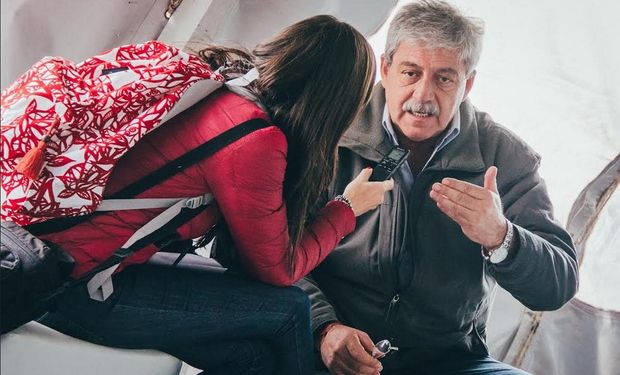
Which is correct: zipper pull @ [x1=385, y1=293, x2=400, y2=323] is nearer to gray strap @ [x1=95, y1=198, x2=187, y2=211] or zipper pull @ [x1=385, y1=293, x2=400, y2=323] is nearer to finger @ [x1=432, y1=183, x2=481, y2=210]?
finger @ [x1=432, y1=183, x2=481, y2=210]

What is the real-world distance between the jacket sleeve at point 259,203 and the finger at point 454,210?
40 cm

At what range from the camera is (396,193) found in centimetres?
159

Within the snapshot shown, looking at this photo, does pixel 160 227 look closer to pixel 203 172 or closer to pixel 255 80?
pixel 203 172

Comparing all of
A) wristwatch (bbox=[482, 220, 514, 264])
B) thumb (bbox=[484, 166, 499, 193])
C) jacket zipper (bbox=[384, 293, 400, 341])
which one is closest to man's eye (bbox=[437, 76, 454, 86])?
thumb (bbox=[484, 166, 499, 193])

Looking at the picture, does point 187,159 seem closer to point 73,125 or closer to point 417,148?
point 73,125

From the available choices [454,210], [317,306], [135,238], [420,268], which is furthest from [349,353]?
[135,238]

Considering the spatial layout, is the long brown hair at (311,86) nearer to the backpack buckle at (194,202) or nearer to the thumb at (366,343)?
the backpack buckle at (194,202)

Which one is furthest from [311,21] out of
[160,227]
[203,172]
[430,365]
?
[430,365]

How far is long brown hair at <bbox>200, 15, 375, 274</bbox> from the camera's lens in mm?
1112

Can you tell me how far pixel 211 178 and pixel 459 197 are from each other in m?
0.64

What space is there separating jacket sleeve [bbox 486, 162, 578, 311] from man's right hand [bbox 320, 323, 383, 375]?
1.14 ft

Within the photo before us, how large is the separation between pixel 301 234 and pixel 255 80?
28 cm

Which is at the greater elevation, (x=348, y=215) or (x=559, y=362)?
(x=348, y=215)

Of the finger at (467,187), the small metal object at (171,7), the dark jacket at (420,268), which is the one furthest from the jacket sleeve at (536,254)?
the small metal object at (171,7)
